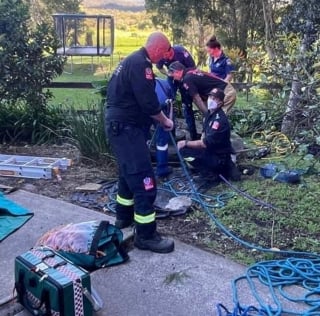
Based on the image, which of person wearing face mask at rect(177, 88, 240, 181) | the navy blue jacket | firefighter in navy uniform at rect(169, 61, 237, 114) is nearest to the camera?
the navy blue jacket

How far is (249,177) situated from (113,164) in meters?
1.60

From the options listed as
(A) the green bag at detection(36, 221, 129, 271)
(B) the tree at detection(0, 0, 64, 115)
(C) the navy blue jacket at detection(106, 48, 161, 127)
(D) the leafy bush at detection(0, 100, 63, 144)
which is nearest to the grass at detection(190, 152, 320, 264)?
(A) the green bag at detection(36, 221, 129, 271)

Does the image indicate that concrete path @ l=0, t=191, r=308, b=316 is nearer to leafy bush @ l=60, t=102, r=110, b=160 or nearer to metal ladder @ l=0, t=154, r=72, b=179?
metal ladder @ l=0, t=154, r=72, b=179

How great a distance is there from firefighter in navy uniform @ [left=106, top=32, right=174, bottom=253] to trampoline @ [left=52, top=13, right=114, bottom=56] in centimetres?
1163

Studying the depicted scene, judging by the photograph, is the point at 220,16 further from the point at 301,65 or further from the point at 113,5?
the point at 113,5

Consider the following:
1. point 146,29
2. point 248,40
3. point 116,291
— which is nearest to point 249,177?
point 116,291

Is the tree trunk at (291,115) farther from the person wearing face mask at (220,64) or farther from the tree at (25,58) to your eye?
the tree at (25,58)

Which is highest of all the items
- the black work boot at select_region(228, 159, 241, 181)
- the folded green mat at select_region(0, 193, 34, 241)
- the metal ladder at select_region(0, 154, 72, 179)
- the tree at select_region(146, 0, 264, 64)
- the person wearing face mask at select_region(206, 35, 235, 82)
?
the tree at select_region(146, 0, 264, 64)

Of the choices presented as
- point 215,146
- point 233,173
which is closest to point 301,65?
point 215,146

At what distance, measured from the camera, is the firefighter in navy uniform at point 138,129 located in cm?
381

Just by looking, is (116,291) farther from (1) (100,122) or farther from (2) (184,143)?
(1) (100,122)

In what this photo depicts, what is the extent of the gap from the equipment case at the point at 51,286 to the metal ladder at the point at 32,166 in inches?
108

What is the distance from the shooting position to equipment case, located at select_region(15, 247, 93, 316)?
111 inches

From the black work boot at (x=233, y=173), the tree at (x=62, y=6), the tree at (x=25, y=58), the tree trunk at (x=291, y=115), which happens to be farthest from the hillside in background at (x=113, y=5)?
the black work boot at (x=233, y=173)
